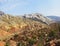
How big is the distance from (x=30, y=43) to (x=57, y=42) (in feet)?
39.8

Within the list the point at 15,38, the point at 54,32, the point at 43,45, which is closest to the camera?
the point at 43,45

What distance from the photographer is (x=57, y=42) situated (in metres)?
43.5

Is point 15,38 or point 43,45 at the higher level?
point 43,45

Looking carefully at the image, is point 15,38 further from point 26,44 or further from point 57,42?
point 57,42

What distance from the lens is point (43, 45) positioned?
46.8 meters

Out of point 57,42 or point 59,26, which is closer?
point 57,42

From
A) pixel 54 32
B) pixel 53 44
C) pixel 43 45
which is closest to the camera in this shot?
pixel 53 44

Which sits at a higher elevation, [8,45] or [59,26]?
[59,26]

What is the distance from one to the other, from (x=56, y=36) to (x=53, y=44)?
243 inches

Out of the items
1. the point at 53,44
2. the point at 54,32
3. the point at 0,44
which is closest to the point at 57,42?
the point at 53,44

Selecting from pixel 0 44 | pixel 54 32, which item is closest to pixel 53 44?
pixel 54 32

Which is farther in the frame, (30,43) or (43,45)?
(30,43)

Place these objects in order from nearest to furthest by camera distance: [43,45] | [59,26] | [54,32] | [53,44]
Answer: [53,44]
[43,45]
[54,32]
[59,26]

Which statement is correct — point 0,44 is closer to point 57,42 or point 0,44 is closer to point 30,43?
point 30,43
